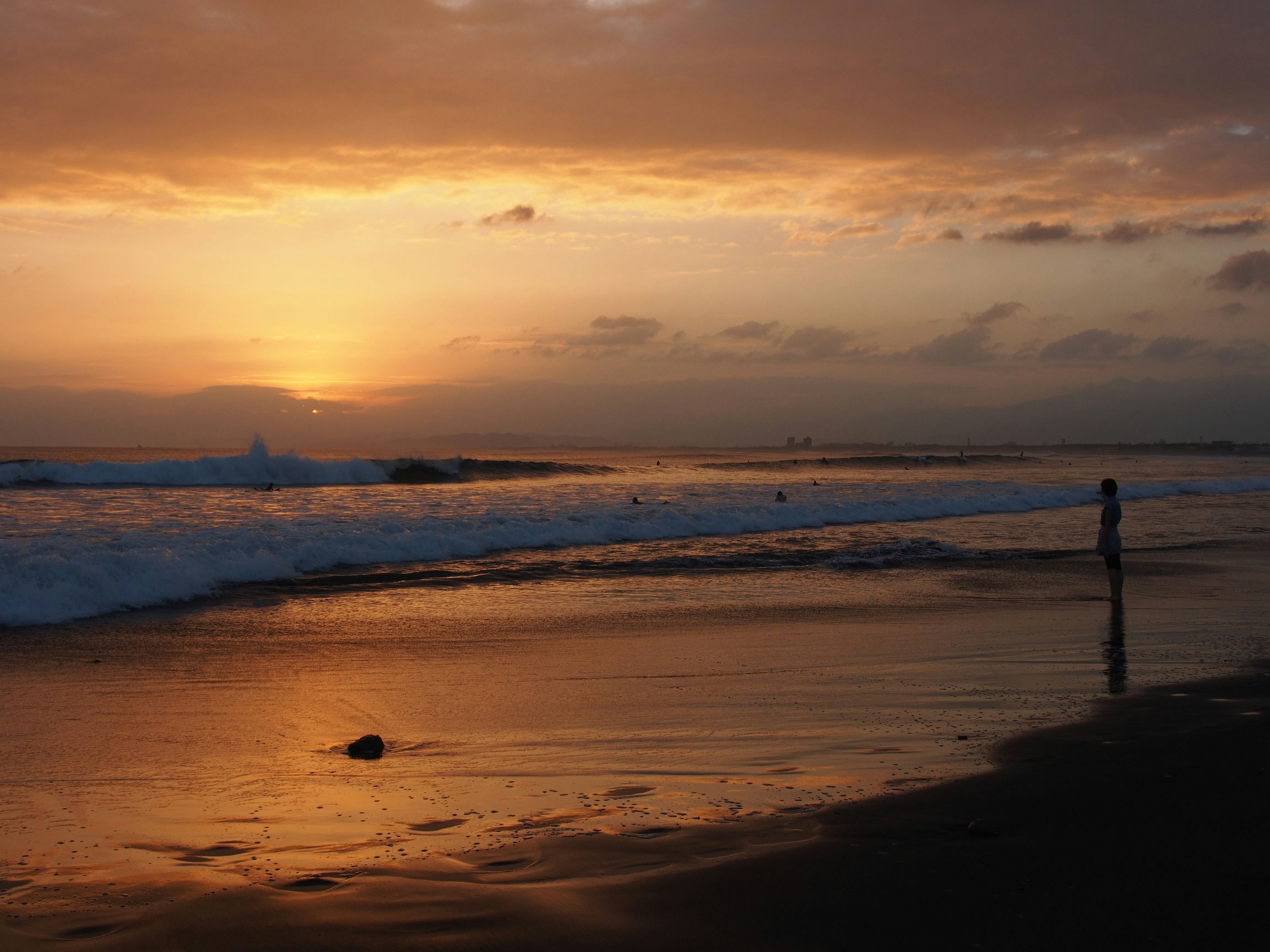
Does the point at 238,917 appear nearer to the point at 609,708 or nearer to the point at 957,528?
the point at 609,708

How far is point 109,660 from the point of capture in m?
8.35

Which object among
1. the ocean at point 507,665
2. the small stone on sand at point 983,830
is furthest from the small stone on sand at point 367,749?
the small stone on sand at point 983,830

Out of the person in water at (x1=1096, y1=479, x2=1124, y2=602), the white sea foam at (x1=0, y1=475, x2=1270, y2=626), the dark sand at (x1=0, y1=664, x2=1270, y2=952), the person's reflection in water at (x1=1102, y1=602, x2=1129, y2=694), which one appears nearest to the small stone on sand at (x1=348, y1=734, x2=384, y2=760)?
the dark sand at (x1=0, y1=664, x2=1270, y2=952)

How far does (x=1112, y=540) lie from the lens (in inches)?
475

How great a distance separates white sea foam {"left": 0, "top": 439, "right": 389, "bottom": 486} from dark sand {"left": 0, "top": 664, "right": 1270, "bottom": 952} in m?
33.2

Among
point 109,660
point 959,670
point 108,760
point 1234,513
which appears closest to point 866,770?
point 959,670

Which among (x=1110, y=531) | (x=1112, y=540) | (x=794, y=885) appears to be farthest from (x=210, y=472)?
(x=794, y=885)

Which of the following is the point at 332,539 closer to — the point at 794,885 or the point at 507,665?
the point at 507,665

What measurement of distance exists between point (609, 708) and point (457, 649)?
2.69m

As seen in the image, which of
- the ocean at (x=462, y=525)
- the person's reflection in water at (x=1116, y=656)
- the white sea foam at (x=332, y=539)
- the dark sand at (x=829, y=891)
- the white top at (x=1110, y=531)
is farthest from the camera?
the ocean at (x=462, y=525)

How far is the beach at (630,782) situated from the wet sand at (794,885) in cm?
2

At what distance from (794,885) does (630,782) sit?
61.0 inches

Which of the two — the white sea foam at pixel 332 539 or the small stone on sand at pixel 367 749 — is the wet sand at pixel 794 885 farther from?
the white sea foam at pixel 332 539

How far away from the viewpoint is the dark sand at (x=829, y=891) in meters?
3.16
